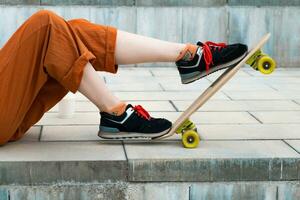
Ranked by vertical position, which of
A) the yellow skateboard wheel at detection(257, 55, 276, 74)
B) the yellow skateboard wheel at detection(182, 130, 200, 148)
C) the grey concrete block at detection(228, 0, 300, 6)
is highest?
the yellow skateboard wheel at detection(257, 55, 276, 74)

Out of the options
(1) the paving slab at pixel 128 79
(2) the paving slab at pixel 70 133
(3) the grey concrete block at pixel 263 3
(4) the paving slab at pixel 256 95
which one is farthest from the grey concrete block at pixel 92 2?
(2) the paving slab at pixel 70 133

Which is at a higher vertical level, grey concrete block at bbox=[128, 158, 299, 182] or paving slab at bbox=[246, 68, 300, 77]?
grey concrete block at bbox=[128, 158, 299, 182]

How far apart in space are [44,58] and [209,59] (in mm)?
872

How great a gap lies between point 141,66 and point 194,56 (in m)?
3.70

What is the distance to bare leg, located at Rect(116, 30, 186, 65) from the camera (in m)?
3.44

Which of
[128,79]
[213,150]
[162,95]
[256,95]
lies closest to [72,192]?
[213,150]

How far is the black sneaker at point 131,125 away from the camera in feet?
11.6

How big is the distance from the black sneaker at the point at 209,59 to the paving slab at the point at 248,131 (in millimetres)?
544

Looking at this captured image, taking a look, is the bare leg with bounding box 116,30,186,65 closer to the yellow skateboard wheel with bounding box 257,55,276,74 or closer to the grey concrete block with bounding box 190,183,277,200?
the yellow skateboard wheel with bounding box 257,55,276,74

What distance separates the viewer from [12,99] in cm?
336

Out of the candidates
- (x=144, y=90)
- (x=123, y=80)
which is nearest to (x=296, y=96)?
(x=144, y=90)

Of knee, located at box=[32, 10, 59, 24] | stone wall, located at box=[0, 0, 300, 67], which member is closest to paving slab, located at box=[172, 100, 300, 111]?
knee, located at box=[32, 10, 59, 24]

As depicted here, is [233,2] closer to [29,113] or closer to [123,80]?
[123,80]

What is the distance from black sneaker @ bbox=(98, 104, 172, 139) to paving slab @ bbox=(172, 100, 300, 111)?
1.25 m
